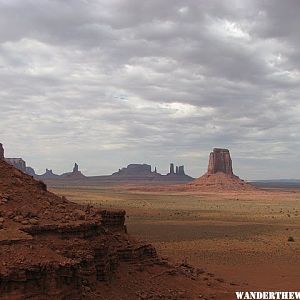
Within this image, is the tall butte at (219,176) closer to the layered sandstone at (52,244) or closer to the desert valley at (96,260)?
the desert valley at (96,260)

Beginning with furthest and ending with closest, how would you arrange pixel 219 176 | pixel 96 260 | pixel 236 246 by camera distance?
pixel 219 176 < pixel 236 246 < pixel 96 260

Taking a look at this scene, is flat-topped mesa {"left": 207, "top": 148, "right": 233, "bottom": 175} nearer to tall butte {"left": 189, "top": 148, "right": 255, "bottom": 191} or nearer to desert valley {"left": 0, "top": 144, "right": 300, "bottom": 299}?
tall butte {"left": 189, "top": 148, "right": 255, "bottom": 191}

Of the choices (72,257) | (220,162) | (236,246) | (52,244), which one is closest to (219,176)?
(220,162)

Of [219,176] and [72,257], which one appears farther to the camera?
[219,176]

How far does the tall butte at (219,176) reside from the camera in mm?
139500

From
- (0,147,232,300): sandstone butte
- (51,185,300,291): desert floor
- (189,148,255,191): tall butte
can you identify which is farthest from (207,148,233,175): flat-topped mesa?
(0,147,232,300): sandstone butte

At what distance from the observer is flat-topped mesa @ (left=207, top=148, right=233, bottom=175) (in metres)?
153

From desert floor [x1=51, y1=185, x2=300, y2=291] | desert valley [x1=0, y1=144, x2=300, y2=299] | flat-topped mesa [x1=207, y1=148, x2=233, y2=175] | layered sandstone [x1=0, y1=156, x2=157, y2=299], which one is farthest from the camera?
flat-topped mesa [x1=207, y1=148, x2=233, y2=175]

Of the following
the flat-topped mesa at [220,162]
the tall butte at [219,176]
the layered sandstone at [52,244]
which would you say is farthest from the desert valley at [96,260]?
the flat-topped mesa at [220,162]

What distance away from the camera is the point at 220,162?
504 feet

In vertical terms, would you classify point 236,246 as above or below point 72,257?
below

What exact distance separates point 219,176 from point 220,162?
23.0 feet

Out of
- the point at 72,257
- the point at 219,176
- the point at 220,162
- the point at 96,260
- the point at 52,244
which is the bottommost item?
the point at 96,260

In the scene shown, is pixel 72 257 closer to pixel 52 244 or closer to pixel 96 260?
pixel 52 244
